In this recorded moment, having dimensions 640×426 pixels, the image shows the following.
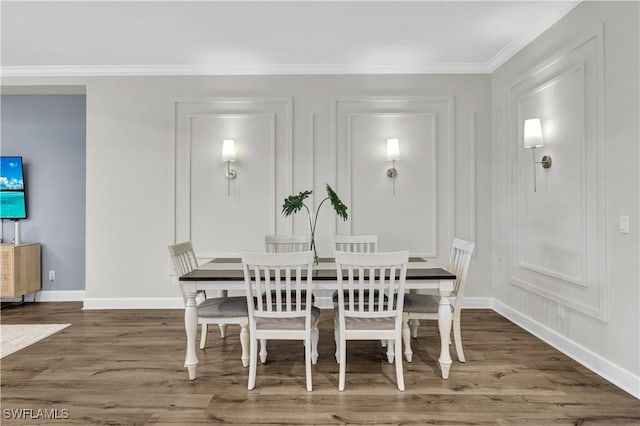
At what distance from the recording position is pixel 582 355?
9.33 ft

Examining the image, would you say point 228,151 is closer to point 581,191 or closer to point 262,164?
point 262,164

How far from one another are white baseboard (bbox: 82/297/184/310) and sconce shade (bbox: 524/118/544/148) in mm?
3991

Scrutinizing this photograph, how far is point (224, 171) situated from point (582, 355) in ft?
12.6

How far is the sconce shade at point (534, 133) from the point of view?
3225 millimetres

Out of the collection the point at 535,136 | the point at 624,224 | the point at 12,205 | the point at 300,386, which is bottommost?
the point at 300,386

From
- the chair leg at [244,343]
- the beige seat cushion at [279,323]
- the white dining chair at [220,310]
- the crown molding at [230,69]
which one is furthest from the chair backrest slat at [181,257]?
the crown molding at [230,69]

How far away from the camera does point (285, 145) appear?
Answer: 175 inches

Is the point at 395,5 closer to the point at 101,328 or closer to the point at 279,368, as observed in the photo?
the point at 279,368

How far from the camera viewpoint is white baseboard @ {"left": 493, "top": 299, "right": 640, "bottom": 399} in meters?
2.40

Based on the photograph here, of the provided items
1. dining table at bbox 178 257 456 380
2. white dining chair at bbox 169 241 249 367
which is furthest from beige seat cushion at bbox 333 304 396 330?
white dining chair at bbox 169 241 249 367

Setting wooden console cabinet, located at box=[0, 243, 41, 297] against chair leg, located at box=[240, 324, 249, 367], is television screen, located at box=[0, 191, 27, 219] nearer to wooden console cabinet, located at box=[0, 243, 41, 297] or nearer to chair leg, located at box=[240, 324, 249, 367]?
wooden console cabinet, located at box=[0, 243, 41, 297]

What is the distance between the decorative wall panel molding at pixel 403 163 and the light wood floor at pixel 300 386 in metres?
1.33

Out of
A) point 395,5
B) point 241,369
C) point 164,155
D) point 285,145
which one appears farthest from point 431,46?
point 241,369

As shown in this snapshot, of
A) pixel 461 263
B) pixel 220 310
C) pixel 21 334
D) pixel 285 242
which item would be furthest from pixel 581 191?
pixel 21 334
